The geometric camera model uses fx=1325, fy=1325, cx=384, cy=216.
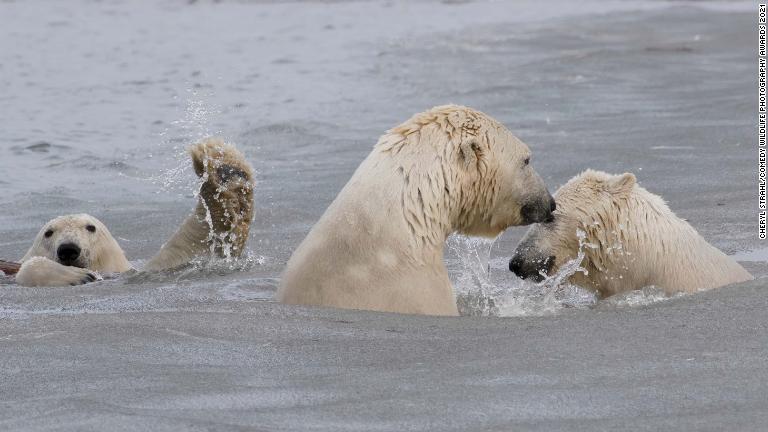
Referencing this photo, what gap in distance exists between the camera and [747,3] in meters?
26.9

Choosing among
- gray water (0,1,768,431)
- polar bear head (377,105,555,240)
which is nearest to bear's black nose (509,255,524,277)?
gray water (0,1,768,431)

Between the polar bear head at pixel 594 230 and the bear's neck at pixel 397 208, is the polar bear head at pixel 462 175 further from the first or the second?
the polar bear head at pixel 594 230

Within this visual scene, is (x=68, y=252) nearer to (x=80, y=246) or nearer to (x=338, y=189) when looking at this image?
(x=80, y=246)

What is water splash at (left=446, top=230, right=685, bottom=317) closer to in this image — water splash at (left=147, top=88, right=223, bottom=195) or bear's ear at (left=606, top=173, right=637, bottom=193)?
bear's ear at (left=606, top=173, right=637, bottom=193)

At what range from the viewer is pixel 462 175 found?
5.91 metres

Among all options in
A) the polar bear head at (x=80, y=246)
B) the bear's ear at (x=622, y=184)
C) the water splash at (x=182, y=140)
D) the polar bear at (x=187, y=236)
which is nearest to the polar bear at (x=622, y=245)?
the bear's ear at (x=622, y=184)

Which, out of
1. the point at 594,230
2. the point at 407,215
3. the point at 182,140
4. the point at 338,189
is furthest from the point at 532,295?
the point at 182,140

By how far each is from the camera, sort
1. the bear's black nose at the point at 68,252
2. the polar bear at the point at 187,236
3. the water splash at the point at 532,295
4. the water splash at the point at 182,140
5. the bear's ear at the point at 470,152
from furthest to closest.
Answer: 1. the water splash at the point at 182,140
2. the bear's black nose at the point at 68,252
3. the polar bear at the point at 187,236
4. the water splash at the point at 532,295
5. the bear's ear at the point at 470,152

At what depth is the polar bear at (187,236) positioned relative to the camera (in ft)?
24.5

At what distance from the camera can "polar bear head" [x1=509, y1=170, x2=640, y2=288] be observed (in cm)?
673

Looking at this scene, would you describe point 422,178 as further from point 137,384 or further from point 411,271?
point 137,384

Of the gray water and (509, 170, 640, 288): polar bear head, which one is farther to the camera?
(509, 170, 640, 288): polar bear head

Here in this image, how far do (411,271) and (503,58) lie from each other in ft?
45.6

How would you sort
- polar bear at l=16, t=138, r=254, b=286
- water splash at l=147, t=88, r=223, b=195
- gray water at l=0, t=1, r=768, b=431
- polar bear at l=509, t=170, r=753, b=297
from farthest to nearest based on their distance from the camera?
water splash at l=147, t=88, r=223, b=195 → polar bear at l=16, t=138, r=254, b=286 → polar bear at l=509, t=170, r=753, b=297 → gray water at l=0, t=1, r=768, b=431
